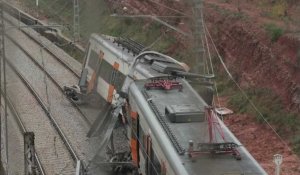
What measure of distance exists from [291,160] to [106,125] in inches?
214

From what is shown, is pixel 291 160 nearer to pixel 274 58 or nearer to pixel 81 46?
pixel 274 58

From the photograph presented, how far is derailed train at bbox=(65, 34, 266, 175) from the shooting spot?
35.3 ft

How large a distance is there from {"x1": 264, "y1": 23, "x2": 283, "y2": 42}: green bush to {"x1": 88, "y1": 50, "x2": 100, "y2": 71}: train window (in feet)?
21.7

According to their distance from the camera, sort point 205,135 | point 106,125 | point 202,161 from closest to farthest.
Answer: point 202,161 → point 205,135 → point 106,125

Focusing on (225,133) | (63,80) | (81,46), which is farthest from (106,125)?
(81,46)

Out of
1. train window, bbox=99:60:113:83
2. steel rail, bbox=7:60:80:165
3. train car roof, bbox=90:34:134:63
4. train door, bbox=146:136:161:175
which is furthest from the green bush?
train door, bbox=146:136:161:175

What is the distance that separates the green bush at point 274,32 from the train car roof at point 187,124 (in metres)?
7.39

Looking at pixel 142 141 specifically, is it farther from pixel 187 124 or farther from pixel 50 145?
pixel 50 145

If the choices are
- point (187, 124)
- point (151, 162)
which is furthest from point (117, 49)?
point (187, 124)

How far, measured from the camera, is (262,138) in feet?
62.8

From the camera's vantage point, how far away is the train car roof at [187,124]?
10502 mm

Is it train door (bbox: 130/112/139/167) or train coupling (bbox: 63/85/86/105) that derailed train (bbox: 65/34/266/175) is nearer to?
train door (bbox: 130/112/139/167)

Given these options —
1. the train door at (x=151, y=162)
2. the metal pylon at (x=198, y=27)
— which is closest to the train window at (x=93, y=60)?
the metal pylon at (x=198, y=27)

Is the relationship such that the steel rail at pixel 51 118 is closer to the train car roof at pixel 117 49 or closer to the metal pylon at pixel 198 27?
the train car roof at pixel 117 49
